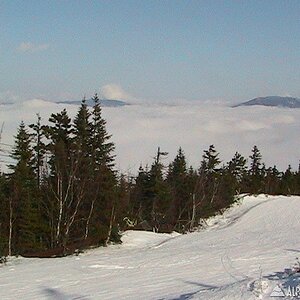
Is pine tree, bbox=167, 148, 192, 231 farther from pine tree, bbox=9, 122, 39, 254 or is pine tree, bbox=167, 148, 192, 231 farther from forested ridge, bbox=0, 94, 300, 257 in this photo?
pine tree, bbox=9, 122, 39, 254

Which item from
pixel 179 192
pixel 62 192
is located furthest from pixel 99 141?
pixel 179 192

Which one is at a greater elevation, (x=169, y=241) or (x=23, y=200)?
(x=23, y=200)

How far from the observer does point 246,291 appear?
7.26 m

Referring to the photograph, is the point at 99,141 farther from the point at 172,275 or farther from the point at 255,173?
the point at 255,173

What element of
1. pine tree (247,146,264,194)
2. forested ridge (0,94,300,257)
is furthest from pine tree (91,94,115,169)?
pine tree (247,146,264,194)

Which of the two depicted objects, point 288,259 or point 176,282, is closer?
point 176,282

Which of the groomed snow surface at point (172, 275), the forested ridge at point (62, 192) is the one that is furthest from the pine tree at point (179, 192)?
the groomed snow surface at point (172, 275)

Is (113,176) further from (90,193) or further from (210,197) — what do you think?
(210,197)

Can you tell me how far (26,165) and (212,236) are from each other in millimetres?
13503

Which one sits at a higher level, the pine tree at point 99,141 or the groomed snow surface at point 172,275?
the pine tree at point 99,141

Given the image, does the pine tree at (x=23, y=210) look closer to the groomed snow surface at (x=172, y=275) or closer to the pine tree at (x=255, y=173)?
the groomed snow surface at (x=172, y=275)

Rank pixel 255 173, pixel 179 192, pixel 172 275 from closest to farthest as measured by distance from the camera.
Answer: pixel 172 275 → pixel 179 192 → pixel 255 173

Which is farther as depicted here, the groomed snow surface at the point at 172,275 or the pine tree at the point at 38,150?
the pine tree at the point at 38,150

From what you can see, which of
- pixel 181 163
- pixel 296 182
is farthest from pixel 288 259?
pixel 296 182
